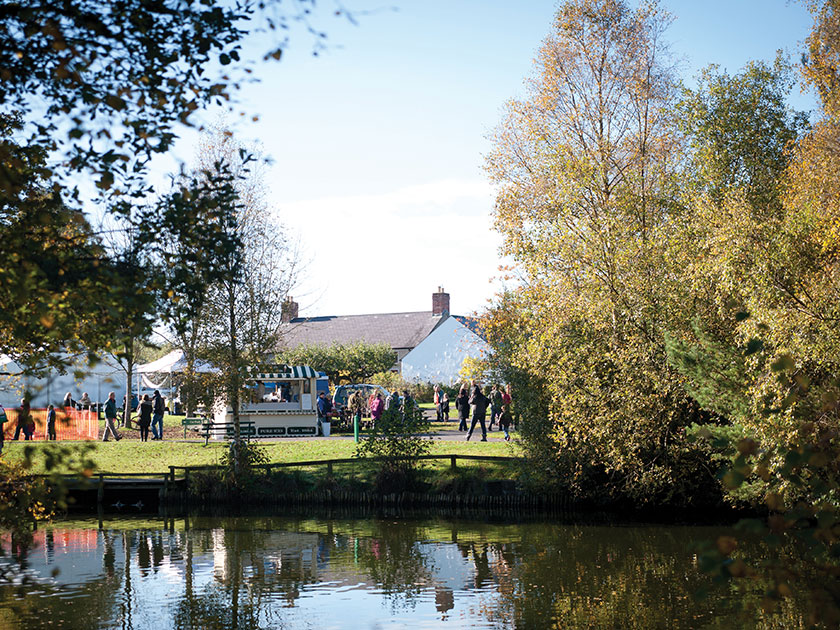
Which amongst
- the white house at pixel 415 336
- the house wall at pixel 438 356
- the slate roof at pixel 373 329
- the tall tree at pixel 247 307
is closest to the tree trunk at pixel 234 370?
the tall tree at pixel 247 307

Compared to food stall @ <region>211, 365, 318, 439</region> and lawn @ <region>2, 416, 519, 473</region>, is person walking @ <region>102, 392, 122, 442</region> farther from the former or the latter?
food stall @ <region>211, 365, 318, 439</region>

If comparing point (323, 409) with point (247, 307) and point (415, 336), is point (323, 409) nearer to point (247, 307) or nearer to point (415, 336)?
point (247, 307)

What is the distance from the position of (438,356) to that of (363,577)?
51448 mm

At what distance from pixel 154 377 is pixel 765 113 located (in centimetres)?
2814

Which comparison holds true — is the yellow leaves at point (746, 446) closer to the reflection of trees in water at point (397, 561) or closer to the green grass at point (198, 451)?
the reflection of trees in water at point (397, 561)

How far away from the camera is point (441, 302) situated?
75250 mm

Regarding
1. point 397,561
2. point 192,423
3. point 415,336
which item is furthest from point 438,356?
point 397,561

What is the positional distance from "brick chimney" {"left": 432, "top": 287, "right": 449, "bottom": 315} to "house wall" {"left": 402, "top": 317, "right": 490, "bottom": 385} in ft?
20.7

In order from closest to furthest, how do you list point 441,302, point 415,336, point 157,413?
Result: point 157,413 < point 415,336 < point 441,302

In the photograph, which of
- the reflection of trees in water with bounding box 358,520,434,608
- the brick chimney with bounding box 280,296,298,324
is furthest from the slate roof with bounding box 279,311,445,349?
the reflection of trees in water with bounding box 358,520,434,608

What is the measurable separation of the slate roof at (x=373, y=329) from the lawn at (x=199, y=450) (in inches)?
1558

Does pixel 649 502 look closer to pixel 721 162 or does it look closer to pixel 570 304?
pixel 570 304

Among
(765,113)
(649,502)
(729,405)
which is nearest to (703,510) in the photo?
(649,502)

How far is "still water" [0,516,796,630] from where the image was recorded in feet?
42.6
